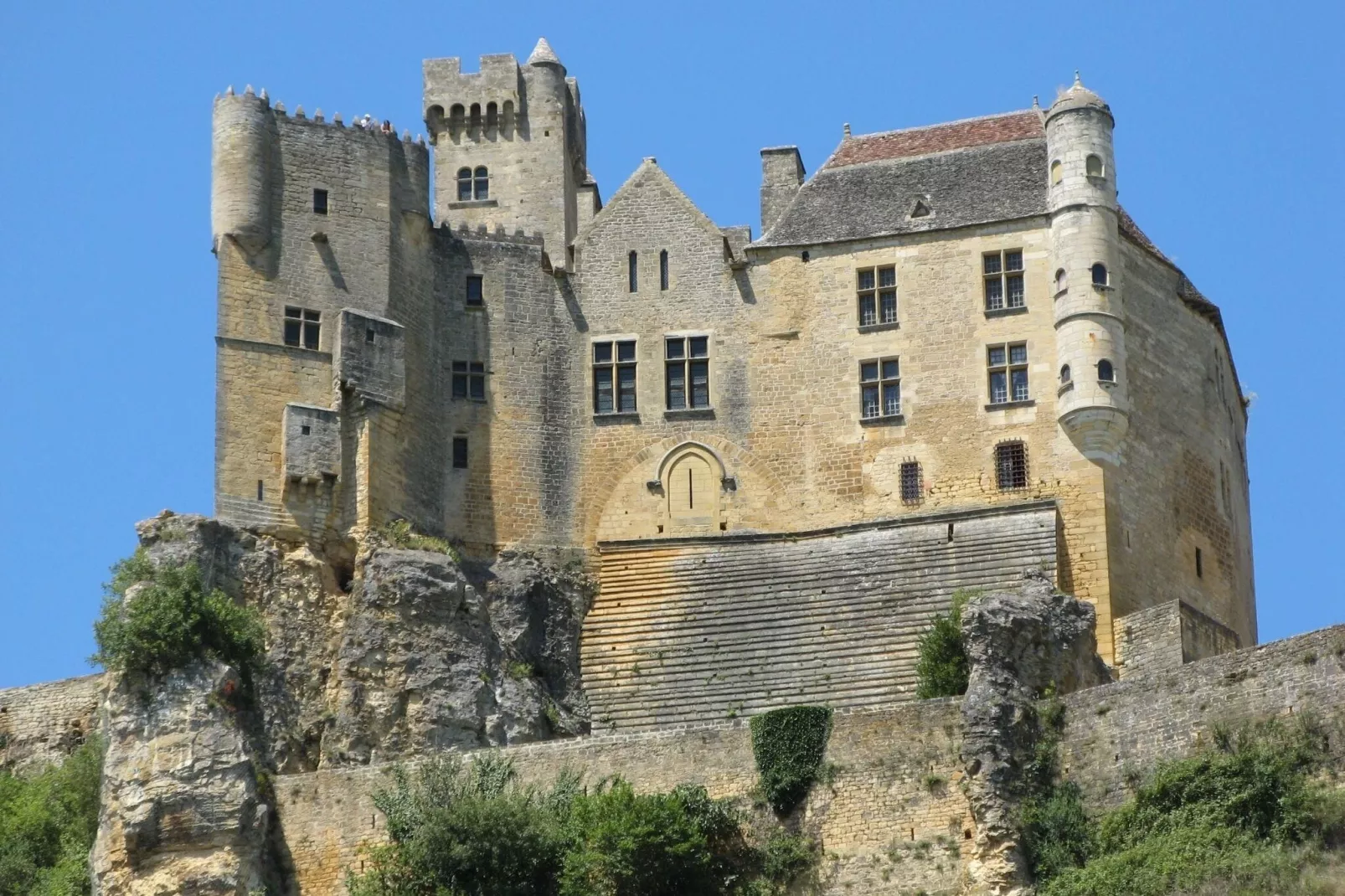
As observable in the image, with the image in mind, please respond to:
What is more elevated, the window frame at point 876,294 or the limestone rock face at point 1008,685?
the window frame at point 876,294

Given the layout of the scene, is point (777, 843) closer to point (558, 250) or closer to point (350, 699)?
point (350, 699)

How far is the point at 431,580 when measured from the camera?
55844mm

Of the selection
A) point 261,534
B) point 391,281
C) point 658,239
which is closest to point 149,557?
point 261,534

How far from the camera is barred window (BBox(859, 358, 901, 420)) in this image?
193 ft

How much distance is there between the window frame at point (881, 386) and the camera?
2312 inches

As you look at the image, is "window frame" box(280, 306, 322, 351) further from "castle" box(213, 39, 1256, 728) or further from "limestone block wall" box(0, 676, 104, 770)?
"limestone block wall" box(0, 676, 104, 770)

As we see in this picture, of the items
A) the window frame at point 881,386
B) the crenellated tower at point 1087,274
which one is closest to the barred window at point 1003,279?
the crenellated tower at point 1087,274

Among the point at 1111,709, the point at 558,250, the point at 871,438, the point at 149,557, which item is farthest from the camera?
the point at 558,250

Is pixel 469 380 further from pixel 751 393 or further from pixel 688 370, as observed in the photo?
pixel 751 393

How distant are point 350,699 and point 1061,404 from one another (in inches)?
552

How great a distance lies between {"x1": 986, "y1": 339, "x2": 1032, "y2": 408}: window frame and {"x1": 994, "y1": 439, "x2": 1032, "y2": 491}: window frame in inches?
31.2

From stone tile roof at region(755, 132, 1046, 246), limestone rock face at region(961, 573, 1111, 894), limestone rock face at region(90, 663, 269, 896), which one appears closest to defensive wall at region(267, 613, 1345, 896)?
limestone rock face at region(961, 573, 1111, 894)

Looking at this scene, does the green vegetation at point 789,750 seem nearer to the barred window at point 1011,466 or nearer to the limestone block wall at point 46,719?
the barred window at point 1011,466

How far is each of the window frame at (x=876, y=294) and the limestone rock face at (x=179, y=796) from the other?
14.5 meters
